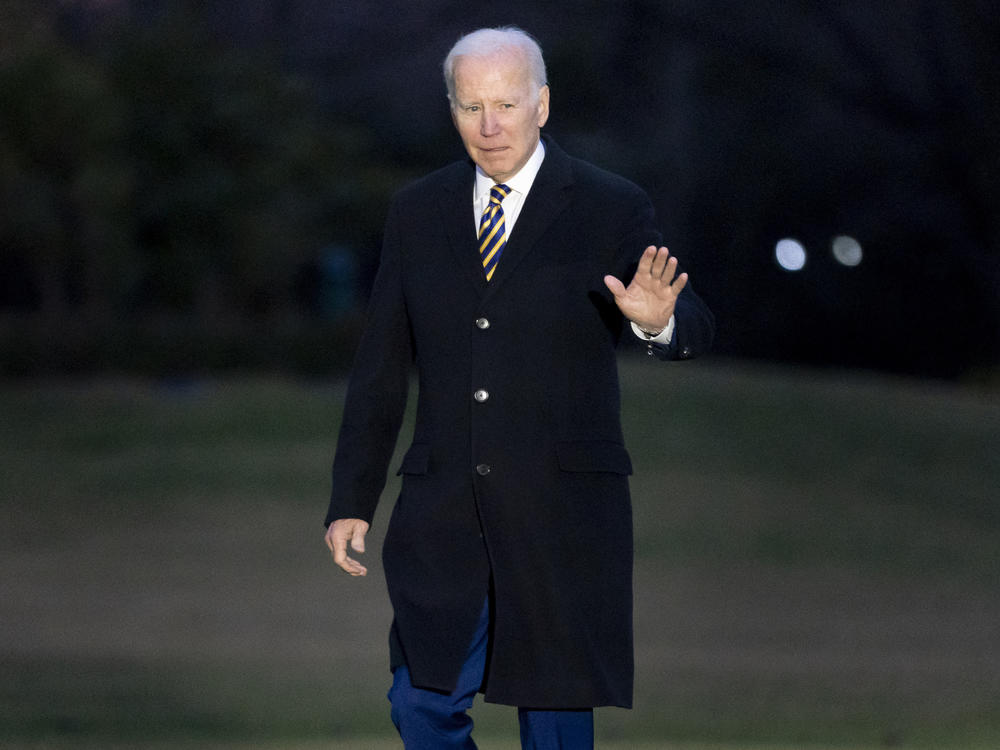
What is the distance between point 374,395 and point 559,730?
75cm

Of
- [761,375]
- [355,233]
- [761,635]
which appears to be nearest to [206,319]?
[355,233]

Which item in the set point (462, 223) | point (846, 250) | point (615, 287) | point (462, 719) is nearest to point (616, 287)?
point (615, 287)

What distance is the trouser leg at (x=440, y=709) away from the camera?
3305mm

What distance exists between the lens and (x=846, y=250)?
18.5m

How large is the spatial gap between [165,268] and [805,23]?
25.0 feet

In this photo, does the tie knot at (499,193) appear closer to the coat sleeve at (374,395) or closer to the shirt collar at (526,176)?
the shirt collar at (526,176)

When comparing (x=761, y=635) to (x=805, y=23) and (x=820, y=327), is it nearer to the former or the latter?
(x=805, y=23)

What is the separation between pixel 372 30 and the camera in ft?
65.6

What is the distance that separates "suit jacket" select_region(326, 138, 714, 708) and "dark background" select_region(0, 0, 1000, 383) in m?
14.1

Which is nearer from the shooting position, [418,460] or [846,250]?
[418,460]

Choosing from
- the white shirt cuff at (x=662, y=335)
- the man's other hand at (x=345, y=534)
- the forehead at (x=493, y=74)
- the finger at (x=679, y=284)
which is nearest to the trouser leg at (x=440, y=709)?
the man's other hand at (x=345, y=534)

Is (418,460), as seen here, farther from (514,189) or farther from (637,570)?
(637,570)

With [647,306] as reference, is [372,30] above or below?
above

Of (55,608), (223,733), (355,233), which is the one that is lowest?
(55,608)
